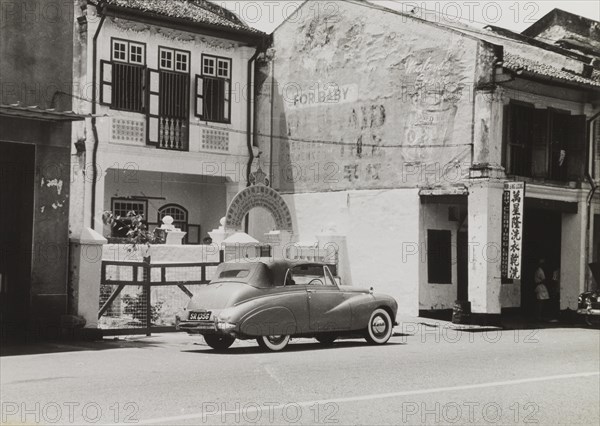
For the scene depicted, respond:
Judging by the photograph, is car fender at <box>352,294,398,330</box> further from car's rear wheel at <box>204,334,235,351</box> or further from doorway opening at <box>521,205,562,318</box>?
doorway opening at <box>521,205,562,318</box>

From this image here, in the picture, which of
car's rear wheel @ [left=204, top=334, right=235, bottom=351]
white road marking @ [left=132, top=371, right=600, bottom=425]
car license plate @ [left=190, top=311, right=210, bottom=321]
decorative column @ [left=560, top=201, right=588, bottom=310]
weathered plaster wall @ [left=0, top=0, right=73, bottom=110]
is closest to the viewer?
white road marking @ [left=132, top=371, right=600, bottom=425]

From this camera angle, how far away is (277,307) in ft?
52.0

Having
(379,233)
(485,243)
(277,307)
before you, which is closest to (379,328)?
(277,307)

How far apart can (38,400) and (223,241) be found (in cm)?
1247

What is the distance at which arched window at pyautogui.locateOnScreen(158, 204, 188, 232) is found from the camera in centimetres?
2775

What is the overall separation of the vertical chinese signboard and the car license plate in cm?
1083

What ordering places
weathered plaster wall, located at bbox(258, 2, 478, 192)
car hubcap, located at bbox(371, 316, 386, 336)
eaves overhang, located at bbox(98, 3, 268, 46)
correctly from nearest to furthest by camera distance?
car hubcap, located at bbox(371, 316, 386, 336) < eaves overhang, located at bbox(98, 3, 268, 46) < weathered plaster wall, located at bbox(258, 2, 478, 192)

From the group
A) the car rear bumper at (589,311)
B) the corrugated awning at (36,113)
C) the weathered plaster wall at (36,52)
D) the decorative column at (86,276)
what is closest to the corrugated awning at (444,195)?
the car rear bumper at (589,311)

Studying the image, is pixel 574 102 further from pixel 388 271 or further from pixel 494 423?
pixel 494 423

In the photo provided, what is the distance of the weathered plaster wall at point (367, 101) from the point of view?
2531 cm

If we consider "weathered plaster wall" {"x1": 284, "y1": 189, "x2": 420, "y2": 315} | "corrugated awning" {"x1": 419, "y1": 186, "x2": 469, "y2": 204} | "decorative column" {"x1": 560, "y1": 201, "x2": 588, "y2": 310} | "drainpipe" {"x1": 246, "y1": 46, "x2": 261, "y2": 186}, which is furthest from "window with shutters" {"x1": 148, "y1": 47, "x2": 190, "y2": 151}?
"decorative column" {"x1": 560, "y1": 201, "x2": 588, "y2": 310}

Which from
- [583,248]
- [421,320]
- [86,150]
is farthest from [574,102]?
[86,150]

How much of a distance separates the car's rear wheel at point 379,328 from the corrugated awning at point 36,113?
20.5 feet

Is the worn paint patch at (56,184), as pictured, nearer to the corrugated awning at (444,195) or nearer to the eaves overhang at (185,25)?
the eaves overhang at (185,25)
